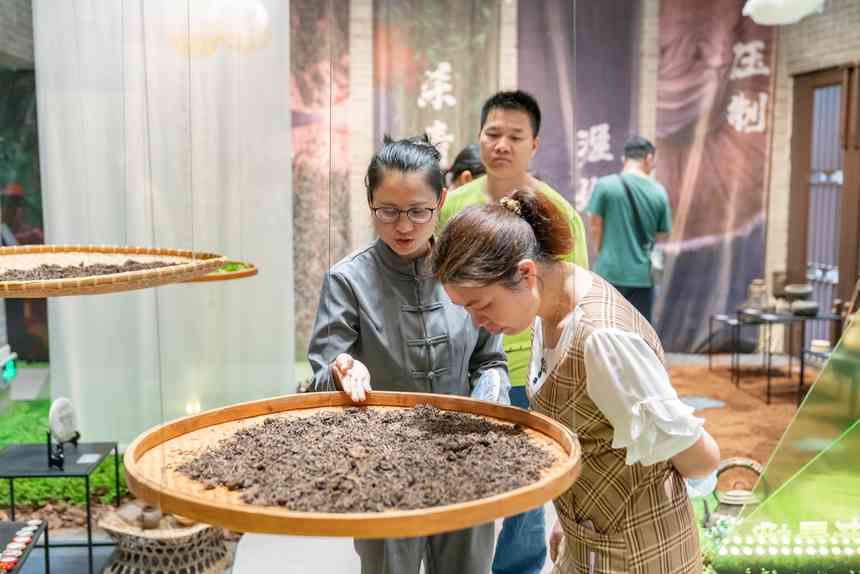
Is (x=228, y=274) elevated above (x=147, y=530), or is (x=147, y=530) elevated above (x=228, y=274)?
(x=228, y=274)

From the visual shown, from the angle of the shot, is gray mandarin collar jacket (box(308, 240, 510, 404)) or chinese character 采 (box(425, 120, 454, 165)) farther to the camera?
chinese character 采 (box(425, 120, 454, 165))

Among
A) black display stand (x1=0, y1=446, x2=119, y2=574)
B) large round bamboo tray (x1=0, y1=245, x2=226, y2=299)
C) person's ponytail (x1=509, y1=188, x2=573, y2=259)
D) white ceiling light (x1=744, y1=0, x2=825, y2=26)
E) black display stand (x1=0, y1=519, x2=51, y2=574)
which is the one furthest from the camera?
white ceiling light (x1=744, y1=0, x2=825, y2=26)

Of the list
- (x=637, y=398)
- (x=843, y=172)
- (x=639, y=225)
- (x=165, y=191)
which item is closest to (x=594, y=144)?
(x=639, y=225)

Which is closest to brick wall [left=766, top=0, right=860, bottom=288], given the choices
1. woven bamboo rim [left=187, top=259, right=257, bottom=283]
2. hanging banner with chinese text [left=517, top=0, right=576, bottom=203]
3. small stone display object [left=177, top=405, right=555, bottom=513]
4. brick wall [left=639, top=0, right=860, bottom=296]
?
brick wall [left=639, top=0, right=860, bottom=296]

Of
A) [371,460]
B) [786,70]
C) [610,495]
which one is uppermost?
[786,70]

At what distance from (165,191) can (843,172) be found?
389 cm

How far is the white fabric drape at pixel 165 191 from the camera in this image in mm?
2592

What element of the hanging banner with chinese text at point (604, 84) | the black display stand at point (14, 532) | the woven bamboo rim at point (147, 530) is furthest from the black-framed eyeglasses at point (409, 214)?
the woven bamboo rim at point (147, 530)

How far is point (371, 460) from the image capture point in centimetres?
107

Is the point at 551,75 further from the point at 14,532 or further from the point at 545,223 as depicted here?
the point at 14,532

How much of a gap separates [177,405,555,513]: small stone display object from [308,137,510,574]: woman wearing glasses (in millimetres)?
234

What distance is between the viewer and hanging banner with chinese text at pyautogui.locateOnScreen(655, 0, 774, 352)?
532 cm

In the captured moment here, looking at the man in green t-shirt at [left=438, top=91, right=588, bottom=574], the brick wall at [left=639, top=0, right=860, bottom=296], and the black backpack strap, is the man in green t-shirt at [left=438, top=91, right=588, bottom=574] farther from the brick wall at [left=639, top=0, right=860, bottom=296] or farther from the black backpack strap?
A: the brick wall at [left=639, top=0, right=860, bottom=296]

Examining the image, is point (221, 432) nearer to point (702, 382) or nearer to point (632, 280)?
point (632, 280)
